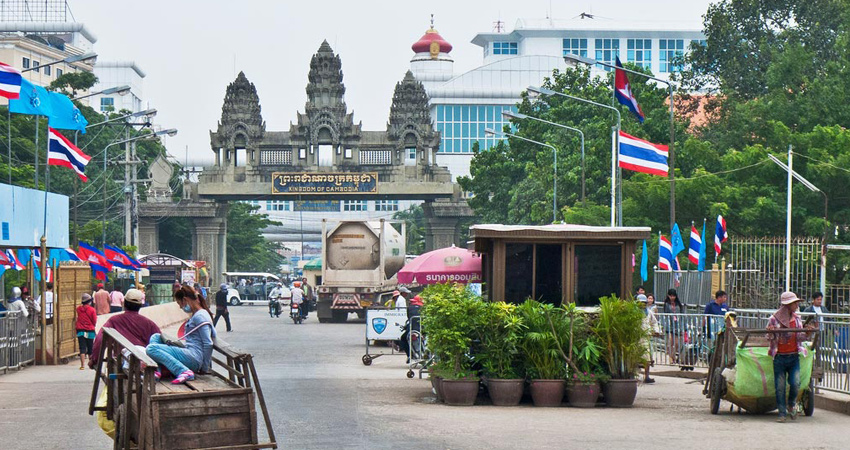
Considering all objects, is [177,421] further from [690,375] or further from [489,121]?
[489,121]

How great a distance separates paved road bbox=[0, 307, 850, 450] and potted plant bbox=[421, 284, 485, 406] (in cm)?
35

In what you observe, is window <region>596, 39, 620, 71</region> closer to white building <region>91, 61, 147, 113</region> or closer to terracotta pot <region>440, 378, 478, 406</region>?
white building <region>91, 61, 147, 113</region>

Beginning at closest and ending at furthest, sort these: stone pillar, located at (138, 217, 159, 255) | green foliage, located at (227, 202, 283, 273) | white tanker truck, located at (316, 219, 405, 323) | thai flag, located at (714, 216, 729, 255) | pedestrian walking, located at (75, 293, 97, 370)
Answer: pedestrian walking, located at (75, 293, 97, 370), thai flag, located at (714, 216, 729, 255), white tanker truck, located at (316, 219, 405, 323), stone pillar, located at (138, 217, 159, 255), green foliage, located at (227, 202, 283, 273)

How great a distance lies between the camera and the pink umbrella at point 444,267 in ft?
81.3

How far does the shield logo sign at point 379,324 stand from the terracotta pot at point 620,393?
34.2ft

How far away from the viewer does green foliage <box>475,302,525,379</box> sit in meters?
18.6

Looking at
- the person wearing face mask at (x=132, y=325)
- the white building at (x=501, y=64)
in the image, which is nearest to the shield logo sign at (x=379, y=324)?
the person wearing face mask at (x=132, y=325)

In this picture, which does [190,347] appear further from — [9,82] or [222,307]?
[222,307]

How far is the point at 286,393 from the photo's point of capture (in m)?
20.4

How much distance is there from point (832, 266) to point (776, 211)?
13.4 feet

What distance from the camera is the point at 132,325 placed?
13.3m

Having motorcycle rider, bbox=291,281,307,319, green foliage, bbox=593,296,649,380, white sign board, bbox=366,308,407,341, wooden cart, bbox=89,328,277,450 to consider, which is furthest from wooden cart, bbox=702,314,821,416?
motorcycle rider, bbox=291,281,307,319

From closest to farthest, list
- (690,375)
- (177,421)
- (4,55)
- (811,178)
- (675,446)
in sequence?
(177,421) → (675,446) → (690,375) → (811,178) → (4,55)

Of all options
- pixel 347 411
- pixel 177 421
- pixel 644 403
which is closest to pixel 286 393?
pixel 347 411
